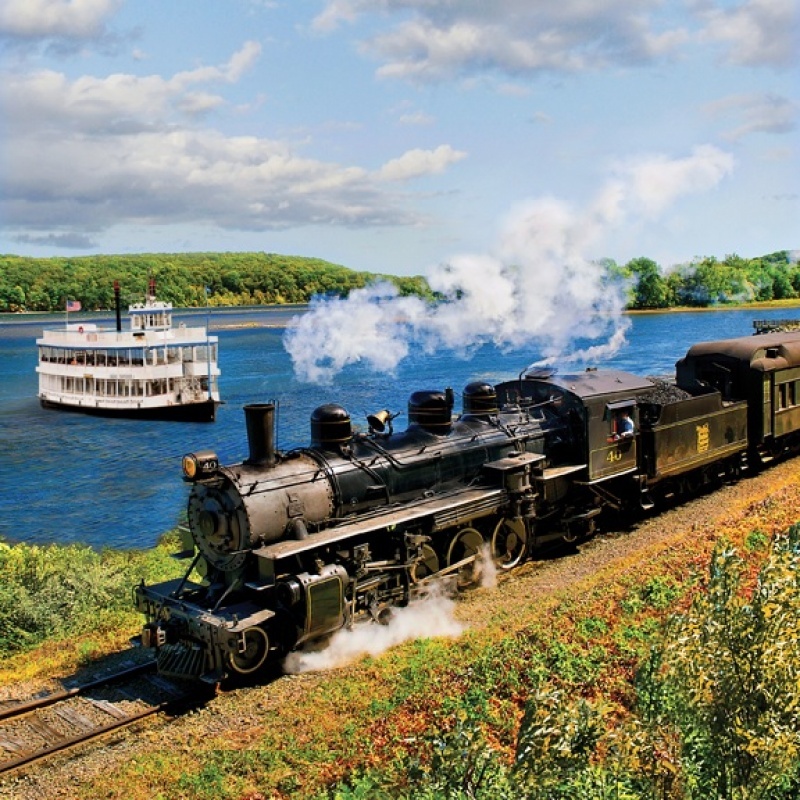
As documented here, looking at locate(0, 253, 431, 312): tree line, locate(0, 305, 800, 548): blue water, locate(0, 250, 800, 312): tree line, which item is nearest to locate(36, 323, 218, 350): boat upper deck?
locate(0, 305, 800, 548): blue water

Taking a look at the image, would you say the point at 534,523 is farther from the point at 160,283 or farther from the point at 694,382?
the point at 160,283

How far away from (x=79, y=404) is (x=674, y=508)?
1825 inches

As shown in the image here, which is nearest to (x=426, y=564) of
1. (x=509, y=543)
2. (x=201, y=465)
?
(x=509, y=543)

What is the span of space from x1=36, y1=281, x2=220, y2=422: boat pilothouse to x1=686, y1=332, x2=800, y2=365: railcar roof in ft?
118

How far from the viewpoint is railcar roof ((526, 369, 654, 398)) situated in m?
18.0

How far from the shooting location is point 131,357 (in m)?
56.5

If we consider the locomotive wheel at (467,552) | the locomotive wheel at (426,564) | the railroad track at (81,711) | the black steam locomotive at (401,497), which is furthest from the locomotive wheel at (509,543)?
the railroad track at (81,711)

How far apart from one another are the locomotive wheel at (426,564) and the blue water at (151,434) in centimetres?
457

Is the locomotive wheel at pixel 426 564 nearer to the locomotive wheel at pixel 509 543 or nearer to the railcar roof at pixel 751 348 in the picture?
the locomotive wheel at pixel 509 543

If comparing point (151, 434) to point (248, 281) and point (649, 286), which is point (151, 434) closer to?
point (649, 286)

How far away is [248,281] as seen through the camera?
451ft

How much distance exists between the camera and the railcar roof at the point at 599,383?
59.2 ft

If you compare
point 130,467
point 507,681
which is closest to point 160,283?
point 130,467

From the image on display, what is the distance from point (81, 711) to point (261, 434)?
4.67 metres
